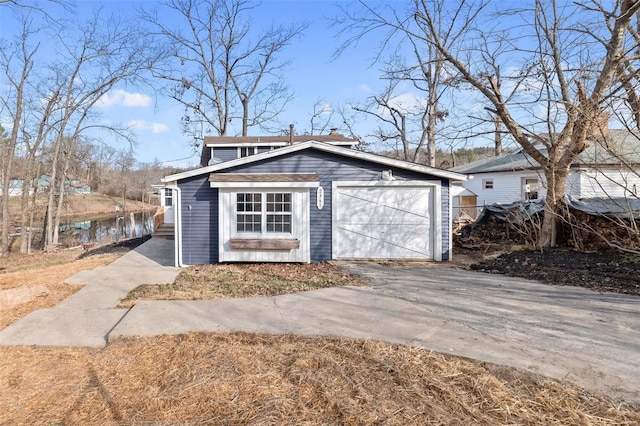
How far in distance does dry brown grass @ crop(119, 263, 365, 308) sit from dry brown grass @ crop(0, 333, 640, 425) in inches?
88.5

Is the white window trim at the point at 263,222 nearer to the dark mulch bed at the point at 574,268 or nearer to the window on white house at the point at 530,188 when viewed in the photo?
the dark mulch bed at the point at 574,268

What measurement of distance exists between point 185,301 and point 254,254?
11.1 ft

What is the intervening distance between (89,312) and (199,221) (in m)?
4.12

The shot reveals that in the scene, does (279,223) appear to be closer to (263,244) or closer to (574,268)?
(263,244)

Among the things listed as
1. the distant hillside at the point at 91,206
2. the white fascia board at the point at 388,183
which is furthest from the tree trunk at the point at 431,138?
the distant hillside at the point at 91,206

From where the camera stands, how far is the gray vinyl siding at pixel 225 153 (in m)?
18.5

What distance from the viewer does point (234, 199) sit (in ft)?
29.5

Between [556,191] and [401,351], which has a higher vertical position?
[556,191]

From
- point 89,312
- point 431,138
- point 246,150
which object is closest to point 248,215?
point 89,312

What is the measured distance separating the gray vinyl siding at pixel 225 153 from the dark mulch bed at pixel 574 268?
13355mm

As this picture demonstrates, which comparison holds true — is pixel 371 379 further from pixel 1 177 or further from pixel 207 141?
pixel 1 177

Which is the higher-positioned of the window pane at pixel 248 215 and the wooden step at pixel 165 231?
the window pane at pixel 248 215

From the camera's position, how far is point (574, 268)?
7.64 meters

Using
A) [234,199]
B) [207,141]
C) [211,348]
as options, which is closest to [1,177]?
[207,141]
